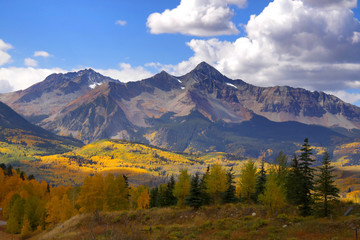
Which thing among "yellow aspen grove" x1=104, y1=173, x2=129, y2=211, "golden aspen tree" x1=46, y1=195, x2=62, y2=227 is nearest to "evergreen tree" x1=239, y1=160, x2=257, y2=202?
"yellow aspen grove" x1=104, y1=173, x2=129, y2=211

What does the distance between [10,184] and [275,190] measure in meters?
99.5

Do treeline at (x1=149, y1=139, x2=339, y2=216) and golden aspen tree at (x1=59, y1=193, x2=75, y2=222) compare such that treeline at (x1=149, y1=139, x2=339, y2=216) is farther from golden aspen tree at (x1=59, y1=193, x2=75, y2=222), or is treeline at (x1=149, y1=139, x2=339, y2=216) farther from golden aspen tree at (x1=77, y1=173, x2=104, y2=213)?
golden aspen tree at (x1=59, y1=193, x2=75, y2=222)

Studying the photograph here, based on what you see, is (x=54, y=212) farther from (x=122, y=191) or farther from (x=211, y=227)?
(x=211, y=227)

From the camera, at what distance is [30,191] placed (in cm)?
9556

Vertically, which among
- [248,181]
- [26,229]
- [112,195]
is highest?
[248,181]

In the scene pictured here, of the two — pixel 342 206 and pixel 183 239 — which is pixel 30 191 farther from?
pixel 342 206

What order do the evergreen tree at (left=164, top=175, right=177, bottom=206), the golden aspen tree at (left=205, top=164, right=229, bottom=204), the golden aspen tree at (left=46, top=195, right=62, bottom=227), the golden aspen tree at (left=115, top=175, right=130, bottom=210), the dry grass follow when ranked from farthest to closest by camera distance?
the evergreen tree at (left=164, top=175, right=177, bottom=206)
the golden aspen tree at (left=115, top=175, right=130, bottom=210)
the golden aspen tree at (left=46, top=195, right=62, bottom=227)
the golden aspen tree at (left=205, top=164, right=229, bottom=204)
the dry grass

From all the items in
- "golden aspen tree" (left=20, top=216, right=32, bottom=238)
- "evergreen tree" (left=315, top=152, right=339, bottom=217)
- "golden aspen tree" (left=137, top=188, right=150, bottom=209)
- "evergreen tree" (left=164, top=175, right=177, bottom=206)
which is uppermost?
"evergreen tree" (left=315, top=152, right=339, bottom=217)

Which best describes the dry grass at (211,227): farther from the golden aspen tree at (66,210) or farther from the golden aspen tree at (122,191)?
the golden aspen tree at (66,210)

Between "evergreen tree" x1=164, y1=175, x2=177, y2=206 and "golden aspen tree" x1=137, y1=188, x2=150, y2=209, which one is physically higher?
"evergreen tree" x1=164, y1=175, x2=177, y2=206

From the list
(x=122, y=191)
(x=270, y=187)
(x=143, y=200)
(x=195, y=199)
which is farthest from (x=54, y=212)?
(x=270, y=187)

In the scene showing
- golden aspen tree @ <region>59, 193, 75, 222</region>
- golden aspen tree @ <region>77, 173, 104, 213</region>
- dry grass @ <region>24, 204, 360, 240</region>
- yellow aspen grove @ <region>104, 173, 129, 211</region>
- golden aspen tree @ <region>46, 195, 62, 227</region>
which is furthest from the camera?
golden aspen tree @ <region>46, 195, 62, 227</region>

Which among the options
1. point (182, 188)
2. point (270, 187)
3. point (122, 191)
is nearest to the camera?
point (270, 187)

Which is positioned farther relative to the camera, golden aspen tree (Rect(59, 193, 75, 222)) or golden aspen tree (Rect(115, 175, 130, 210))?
golden aspen tree (Rect(115, 175, 130, 210))
